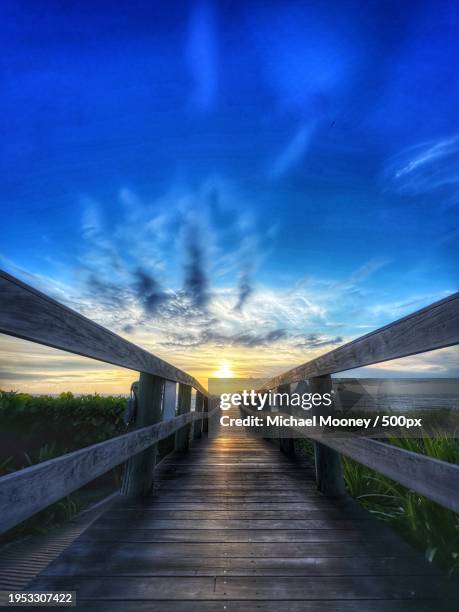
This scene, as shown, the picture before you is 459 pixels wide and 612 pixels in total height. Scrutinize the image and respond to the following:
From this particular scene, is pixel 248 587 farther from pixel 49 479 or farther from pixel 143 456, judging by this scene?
pixel 143 456

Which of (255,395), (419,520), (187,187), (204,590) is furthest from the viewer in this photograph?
(187,187)

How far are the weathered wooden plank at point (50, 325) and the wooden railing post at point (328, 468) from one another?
1825 millimetres

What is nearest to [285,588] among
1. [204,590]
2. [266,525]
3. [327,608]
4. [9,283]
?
[327,608]

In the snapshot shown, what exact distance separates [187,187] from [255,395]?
25.2ft

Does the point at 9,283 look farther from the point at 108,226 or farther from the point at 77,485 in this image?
the point at 108,226

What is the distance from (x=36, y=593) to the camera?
139cm

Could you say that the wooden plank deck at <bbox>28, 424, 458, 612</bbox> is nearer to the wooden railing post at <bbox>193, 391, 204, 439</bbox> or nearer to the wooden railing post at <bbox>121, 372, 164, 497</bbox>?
the wooden railing post at <bbox>121, 372, 164, 497</bbox>

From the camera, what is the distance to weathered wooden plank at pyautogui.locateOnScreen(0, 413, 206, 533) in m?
0.97

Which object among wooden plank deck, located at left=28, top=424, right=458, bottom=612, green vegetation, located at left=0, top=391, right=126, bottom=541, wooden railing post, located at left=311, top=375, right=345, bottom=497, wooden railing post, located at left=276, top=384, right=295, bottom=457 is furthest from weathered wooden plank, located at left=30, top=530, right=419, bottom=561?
wooden railing post, located at left=276, top=384, right=295, bottom=457

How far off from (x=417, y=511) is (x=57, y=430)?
4950 mm

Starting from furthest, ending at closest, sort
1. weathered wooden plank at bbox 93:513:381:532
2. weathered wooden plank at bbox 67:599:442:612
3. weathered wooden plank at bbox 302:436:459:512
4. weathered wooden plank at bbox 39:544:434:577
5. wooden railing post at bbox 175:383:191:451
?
wooden railing post at bbox 175:383:191:451 < weathered wooden plank at bbox 93:513:381:532 < weathered wooden plank at bbox 39:544:434:577 < weathered wooden plank at bbox 67:599:442:612 < weathered wooden plank at bbox 302:436:459:512

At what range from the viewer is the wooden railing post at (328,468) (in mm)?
2785

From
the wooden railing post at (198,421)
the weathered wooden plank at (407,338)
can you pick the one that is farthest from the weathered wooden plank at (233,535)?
the wooden railing post at (198,421)

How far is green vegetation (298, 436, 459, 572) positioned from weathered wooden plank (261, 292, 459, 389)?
1.06 metres
